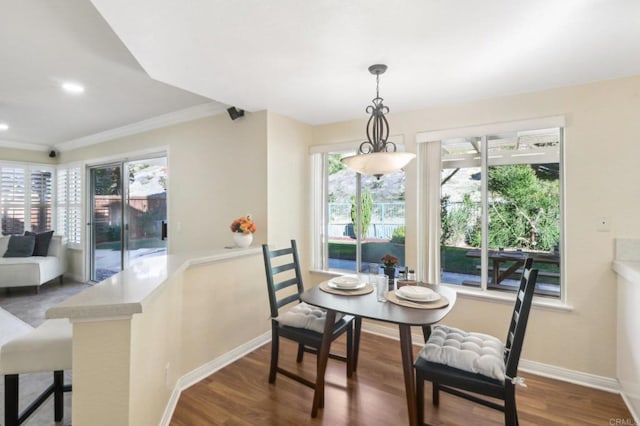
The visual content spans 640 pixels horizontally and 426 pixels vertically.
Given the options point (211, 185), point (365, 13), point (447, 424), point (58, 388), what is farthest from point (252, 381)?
point (365, 13)

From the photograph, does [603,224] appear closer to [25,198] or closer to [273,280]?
[273,280]

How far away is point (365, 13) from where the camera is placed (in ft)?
5.13

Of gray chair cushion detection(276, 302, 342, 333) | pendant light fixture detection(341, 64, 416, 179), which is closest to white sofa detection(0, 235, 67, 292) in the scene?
gray chair cushion detection(276, 302, 342, 333)

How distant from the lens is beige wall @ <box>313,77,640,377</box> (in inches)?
90.5

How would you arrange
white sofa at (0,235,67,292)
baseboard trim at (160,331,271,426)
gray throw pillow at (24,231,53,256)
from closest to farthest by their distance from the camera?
baseboard trim at (160,331,271,426)
white sofa at (0,235,67,292)
gray throw pillow at (24,231,53,256)

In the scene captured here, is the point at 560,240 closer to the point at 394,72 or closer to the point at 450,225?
the point at 450,225

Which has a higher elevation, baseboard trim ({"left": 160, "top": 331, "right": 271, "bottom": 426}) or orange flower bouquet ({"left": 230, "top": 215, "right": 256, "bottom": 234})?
orange flower bouquet ({"left": 230, "top": 215, "right": 256, "bottom": 234})

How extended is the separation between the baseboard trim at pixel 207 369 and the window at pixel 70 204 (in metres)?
4.60

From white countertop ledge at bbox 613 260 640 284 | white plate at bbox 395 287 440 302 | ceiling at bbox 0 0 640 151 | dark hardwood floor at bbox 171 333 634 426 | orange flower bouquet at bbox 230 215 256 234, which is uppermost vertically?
ceiling at bbox 0 0 640 151

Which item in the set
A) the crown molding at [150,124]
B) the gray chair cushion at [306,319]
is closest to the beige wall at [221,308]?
the gray chair cushion at [306,319]

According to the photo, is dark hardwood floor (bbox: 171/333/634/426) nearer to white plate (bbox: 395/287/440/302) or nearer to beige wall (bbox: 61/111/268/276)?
white plate (bbox: 395/287/440/302)

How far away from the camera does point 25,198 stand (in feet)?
18.2

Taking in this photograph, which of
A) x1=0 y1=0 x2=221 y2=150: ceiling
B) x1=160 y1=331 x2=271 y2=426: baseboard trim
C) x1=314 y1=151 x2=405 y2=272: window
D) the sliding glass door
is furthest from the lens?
the sliding glass door

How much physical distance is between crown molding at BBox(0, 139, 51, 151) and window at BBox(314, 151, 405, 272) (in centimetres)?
576
